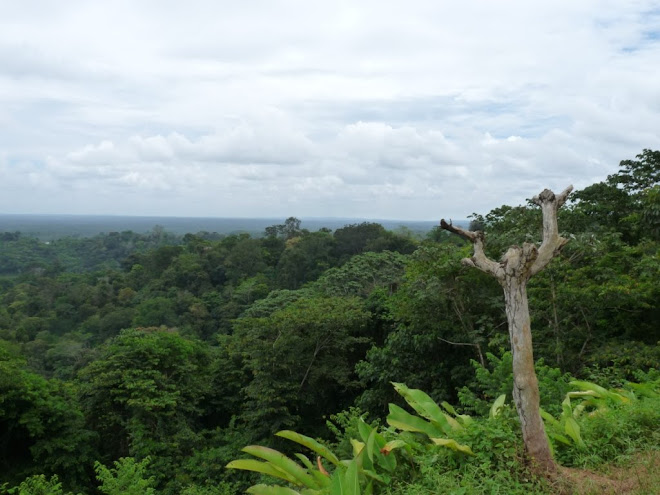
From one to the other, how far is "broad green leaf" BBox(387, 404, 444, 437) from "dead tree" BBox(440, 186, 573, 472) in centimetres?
93

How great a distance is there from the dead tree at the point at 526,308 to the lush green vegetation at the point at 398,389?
20cm

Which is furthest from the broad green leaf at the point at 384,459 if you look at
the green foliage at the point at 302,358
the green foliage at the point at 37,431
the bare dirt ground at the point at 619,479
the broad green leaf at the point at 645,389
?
the green foliage at the point at 37,431

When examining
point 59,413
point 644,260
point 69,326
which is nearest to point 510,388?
point 644,260

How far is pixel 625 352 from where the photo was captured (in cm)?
712

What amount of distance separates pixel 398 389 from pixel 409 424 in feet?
1.45

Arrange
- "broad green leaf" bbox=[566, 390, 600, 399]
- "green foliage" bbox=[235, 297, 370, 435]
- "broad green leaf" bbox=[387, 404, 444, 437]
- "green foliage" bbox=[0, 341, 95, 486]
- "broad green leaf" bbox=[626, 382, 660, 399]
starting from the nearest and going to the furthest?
"broad green leaf" bbox=[387, 404, 444, 437] → "broad green leaf" bbox=[626, 382, 660, 399] → "broad green leaf" bbox=[566, 390, 600, 399] → "green foliage" bbox=[0, 341, 95, 486] → "green foliage" bbox=[235, 297, 370, 435]

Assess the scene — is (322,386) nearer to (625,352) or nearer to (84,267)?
(625,352)

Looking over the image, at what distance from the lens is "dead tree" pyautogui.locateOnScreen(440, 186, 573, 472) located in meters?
3.19

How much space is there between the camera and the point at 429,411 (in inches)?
168

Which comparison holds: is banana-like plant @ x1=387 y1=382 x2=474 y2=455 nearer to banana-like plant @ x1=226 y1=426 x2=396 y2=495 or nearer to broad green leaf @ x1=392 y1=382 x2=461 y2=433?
broad green leaf @ x1=392 y1=382 x2=461 y2=433

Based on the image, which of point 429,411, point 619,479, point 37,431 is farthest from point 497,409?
point 37,431

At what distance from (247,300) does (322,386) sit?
18.7 meters

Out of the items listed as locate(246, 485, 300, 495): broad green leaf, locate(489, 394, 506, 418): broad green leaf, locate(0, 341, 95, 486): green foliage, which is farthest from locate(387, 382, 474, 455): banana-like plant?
locate(0, 341, 95, 486): green foliage

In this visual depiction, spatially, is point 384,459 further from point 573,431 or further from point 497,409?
point 573,431
